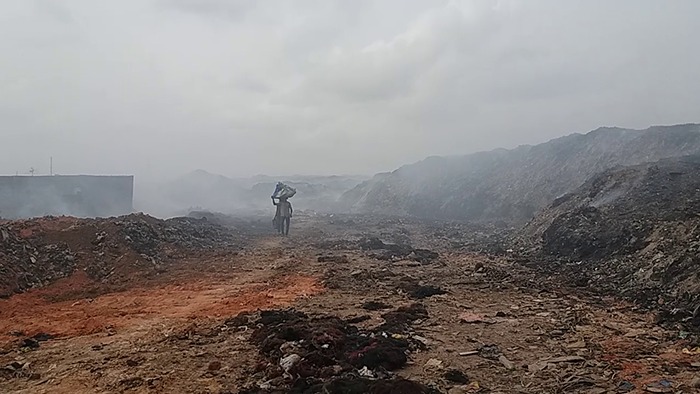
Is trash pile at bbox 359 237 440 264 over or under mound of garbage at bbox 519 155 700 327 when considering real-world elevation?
under

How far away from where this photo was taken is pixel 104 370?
639 centimetres

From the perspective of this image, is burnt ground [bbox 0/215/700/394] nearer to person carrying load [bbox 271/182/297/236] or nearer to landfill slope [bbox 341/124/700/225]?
person carrying load [bbox 271/182/297/236]

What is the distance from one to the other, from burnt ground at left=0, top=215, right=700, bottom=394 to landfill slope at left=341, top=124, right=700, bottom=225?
21303 mm

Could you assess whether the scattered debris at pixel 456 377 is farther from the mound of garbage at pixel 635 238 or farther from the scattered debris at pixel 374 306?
the mound of garbage at pixel 635 238

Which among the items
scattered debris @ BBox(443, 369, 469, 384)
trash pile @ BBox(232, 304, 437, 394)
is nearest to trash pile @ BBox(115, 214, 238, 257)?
trash pile @ BBox(232, 304, 437, 394)

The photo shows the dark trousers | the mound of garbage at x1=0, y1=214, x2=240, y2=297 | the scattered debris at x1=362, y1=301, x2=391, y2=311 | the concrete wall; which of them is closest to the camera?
the scattered debris at x1=362, y1=301, x2=391, y2=311

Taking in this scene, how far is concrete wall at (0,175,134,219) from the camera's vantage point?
1092 inches

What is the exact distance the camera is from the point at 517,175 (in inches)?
1592

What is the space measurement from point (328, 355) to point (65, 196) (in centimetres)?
2812

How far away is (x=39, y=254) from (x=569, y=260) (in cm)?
1384

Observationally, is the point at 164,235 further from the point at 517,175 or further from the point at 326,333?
the point at 517,175

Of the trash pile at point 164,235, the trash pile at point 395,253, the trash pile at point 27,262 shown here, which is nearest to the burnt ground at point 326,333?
the trash pile at point 27,262

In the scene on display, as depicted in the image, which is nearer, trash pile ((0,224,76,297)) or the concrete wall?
trash pile ((0,224,76,297))

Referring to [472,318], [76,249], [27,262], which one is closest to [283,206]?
[76,249]
